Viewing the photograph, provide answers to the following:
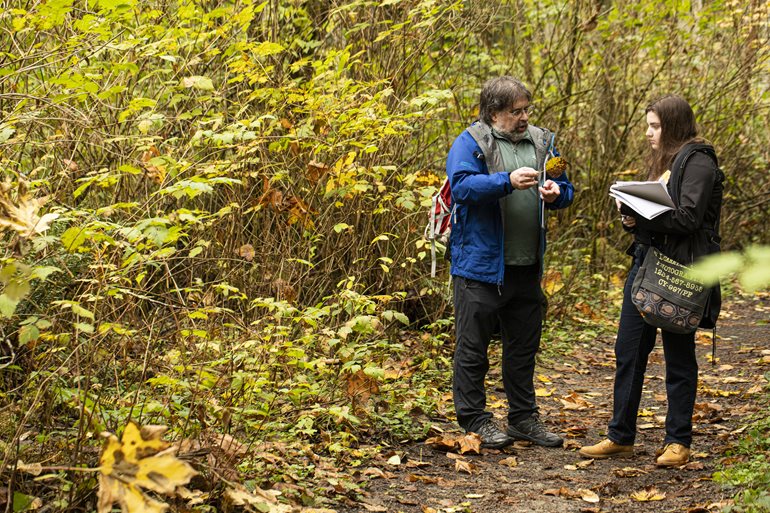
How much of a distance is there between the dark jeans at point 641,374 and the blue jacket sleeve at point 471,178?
913 mm

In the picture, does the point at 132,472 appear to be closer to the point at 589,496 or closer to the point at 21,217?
the point at 21,217

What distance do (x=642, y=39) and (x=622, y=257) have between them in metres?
2.85

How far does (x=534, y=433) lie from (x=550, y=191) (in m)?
1.62

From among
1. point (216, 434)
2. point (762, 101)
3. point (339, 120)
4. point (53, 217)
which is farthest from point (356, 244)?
point (762, 101)

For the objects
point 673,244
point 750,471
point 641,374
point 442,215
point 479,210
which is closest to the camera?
point 750,471

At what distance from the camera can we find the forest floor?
14.2ft

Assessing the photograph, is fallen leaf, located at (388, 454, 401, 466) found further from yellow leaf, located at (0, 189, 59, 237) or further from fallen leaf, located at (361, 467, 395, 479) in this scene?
yellow leaf, located at (0, 189, 59, 237)

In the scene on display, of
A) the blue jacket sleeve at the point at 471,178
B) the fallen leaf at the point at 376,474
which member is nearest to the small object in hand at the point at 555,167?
the blue jacket sleeve at the point at 471,178

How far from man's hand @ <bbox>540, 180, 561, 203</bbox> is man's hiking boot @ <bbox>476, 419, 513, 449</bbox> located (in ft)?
4.86

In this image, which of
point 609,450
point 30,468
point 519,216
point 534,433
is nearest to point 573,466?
point 609,450

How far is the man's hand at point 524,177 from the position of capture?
4770 millimetres

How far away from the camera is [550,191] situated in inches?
195

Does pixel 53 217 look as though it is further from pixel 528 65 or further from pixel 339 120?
pixel 528 65

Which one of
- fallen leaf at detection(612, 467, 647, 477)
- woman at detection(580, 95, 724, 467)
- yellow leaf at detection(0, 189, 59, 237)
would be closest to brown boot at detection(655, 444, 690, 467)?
woman at detection(580, 95, 724, 467)
